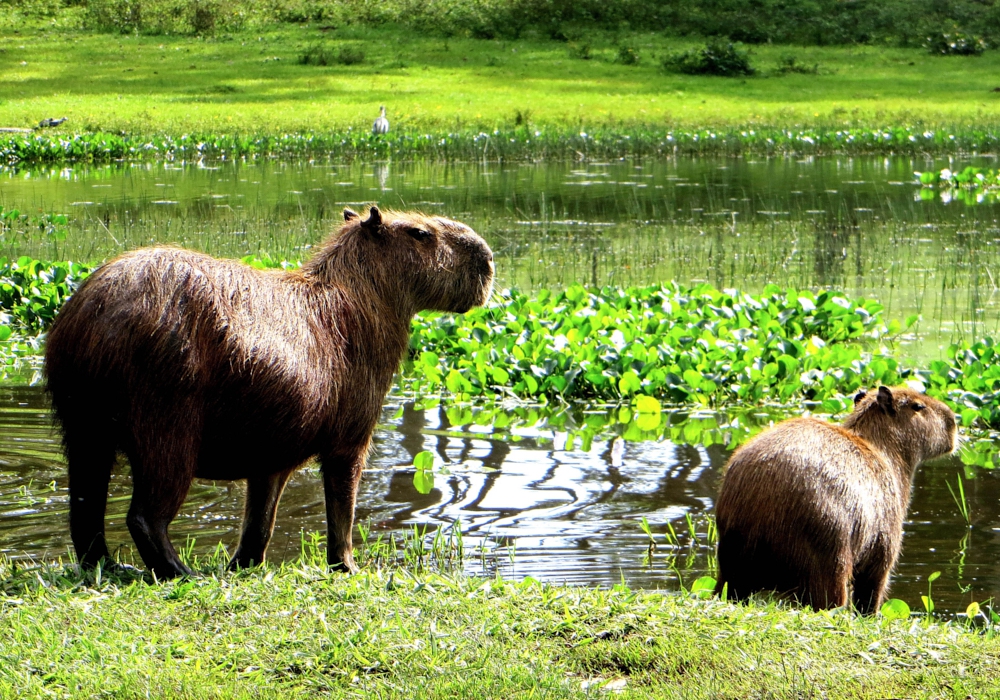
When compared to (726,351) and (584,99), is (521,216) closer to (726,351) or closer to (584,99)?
(726,351)

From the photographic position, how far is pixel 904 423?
5309 mm

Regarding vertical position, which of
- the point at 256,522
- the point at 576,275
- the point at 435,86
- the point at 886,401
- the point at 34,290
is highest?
the point at 435,86

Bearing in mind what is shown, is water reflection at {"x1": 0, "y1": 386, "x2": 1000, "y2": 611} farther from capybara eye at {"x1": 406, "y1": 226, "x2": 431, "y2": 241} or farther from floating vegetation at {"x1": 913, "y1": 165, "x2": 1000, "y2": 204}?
floating vegetation at {"x1": 913, "y1": 165, "x2": 1000, "y2": 204}

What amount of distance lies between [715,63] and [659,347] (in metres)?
36.0

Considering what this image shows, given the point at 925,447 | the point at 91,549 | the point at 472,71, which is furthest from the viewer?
the point at 472,71

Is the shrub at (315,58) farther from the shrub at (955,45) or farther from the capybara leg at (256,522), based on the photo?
the capybara leg at (256,522)

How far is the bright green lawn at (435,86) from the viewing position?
112ft

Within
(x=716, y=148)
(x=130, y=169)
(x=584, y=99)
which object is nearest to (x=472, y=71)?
(x=584, y=99)

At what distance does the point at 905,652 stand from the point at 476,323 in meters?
6.46

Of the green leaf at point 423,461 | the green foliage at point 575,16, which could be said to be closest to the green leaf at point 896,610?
the green leaf at point 423,461

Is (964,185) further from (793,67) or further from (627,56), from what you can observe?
(627,56)

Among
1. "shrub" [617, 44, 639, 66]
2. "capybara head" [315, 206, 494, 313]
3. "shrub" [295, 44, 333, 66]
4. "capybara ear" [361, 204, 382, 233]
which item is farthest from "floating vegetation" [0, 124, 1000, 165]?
"capybara ear" [361, 204, 382, 233]

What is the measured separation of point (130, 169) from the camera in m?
25.8

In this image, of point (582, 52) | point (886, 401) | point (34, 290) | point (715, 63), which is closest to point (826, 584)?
point (886, 401)
